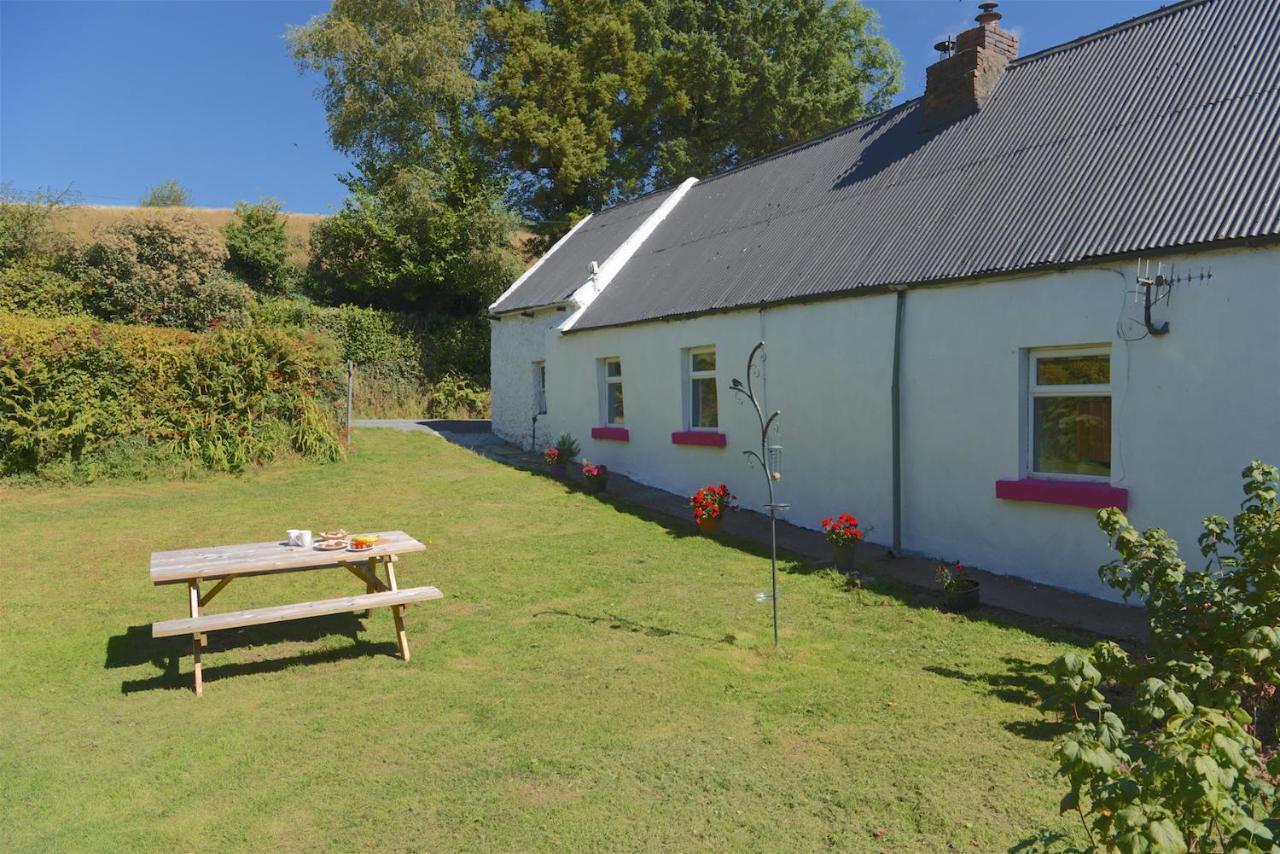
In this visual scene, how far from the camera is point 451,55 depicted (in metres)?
28.3

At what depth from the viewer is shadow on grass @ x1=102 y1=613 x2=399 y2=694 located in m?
6.14

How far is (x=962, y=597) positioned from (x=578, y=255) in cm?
1377

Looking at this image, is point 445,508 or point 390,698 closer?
point 390,698

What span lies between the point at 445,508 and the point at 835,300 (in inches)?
250

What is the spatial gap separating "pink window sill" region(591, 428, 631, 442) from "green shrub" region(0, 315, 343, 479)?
477 cm

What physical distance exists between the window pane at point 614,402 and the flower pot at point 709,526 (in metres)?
4.85

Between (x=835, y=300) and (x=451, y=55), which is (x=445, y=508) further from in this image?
(x=451, y=55)

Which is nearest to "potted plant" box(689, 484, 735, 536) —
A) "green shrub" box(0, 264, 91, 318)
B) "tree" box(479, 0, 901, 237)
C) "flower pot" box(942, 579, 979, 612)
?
"flower pot" box(942, 579, 979, 612)

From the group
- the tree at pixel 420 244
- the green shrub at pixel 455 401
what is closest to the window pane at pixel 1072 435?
the green shrub at pixel 455 401

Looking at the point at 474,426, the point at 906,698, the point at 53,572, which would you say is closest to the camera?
the point at 906,698

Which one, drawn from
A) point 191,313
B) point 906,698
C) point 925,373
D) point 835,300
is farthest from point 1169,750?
point 191,313

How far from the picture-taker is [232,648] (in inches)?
265

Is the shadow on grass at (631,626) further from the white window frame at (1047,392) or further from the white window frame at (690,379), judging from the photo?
the white window frame at (690,379)

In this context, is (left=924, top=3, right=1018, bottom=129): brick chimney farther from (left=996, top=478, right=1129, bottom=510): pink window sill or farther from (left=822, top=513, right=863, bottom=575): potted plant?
(left=822, top=513, right=863, bottom=575): potted plant
